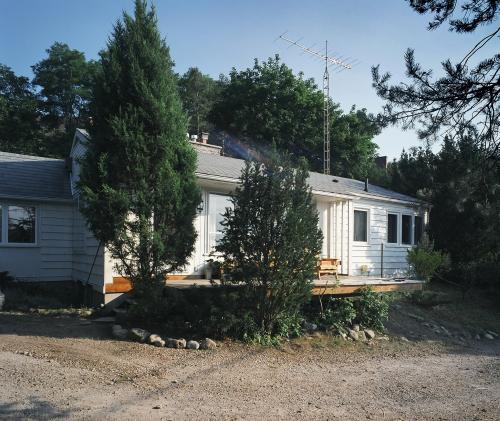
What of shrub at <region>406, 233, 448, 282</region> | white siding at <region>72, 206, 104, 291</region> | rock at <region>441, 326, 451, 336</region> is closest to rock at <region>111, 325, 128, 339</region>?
white siding at <region>72, 206, 104, 291</region>

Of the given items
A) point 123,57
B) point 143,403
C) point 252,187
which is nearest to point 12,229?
point 123,57

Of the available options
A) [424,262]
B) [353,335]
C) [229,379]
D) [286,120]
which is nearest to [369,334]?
[353,335]

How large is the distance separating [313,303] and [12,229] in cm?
835

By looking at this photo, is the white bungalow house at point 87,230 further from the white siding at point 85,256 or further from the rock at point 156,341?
the rock at point 156,341

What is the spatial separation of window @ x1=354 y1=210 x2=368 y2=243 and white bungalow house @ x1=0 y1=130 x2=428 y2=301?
33mm

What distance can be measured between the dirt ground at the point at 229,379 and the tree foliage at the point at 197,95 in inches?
1125

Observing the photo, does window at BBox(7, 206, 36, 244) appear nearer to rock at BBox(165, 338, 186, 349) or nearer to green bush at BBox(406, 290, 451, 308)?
rock at BBox(165, 338, 186, 349)

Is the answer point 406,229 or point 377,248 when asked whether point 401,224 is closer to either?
point 406,229

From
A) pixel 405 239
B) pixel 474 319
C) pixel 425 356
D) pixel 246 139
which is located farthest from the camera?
pixel 246 139

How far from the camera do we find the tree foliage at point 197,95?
36812mm

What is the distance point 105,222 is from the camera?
8.71m

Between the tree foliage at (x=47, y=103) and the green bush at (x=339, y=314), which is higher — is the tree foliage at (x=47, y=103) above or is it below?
above

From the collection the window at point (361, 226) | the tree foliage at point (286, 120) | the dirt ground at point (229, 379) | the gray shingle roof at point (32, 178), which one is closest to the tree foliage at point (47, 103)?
the tree foliage at point (286, 120)

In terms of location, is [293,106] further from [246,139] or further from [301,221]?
[301,221]
